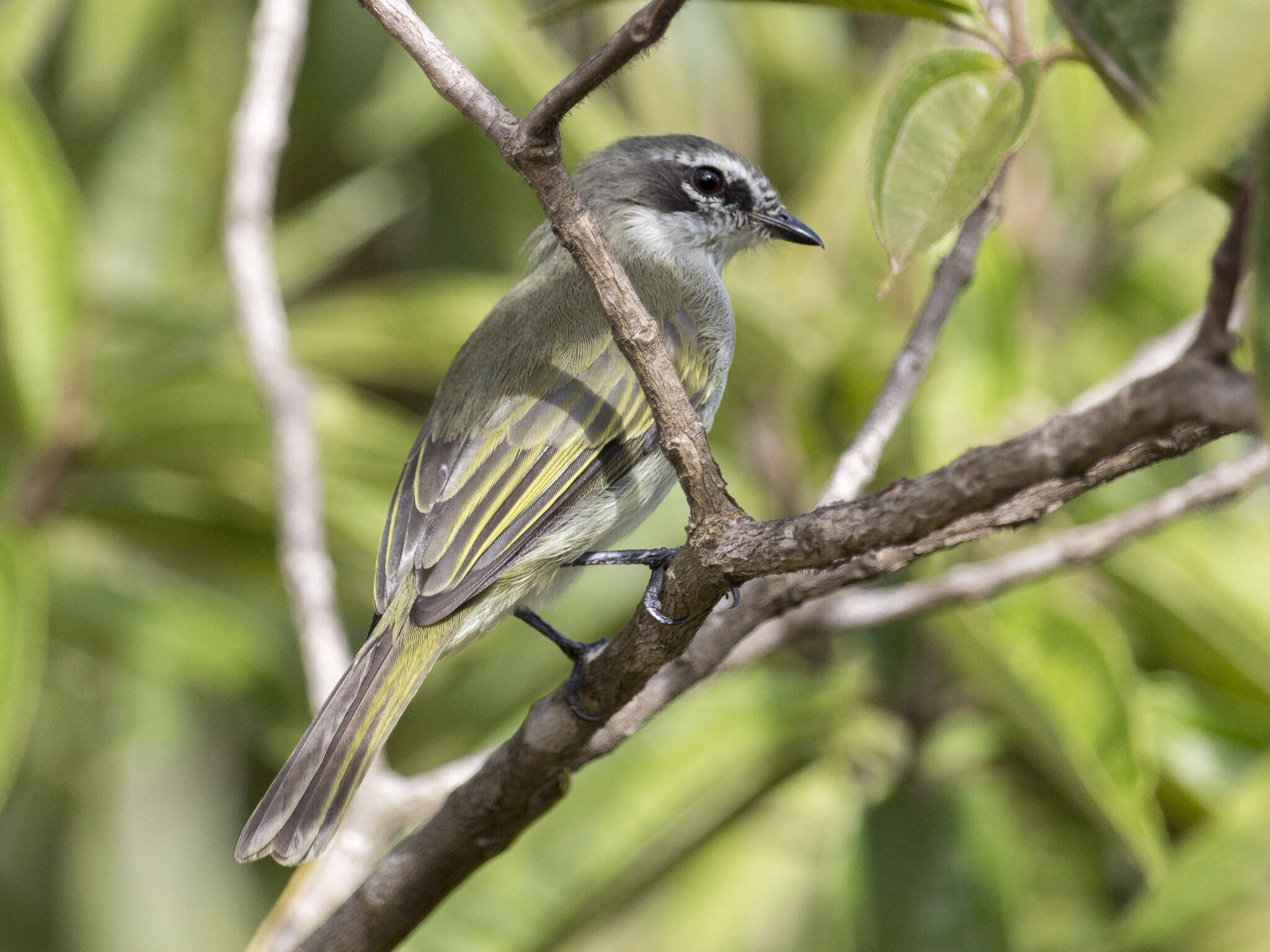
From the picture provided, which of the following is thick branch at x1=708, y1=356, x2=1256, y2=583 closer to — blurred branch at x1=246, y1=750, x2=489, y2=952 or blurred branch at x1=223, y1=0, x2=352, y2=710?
blurred branch at x1=246, y1=750, x2=489, y2=952

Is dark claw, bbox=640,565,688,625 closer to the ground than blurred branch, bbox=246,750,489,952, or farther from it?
farther from it

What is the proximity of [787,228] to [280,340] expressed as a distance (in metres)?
1.17

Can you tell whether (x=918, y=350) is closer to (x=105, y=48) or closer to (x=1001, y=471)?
(x=1001, y=471)

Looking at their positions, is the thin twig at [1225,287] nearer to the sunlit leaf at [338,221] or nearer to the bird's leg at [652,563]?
the bird's leg at [652,563]

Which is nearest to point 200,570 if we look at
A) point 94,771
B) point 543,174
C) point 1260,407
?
point 94,771

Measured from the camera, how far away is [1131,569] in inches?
109

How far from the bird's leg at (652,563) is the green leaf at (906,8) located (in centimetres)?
66

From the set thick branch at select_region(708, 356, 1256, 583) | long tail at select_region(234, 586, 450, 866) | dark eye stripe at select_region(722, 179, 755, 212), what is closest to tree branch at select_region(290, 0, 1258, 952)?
thick branch at select_region(708, 356, 1256, 583)

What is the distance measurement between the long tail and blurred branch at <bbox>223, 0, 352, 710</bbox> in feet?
1.09

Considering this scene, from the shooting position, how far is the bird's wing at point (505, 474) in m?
2.10

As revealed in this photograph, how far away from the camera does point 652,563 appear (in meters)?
2.09

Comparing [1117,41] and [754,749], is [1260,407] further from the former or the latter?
[754,749]

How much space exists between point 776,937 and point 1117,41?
2.86 m

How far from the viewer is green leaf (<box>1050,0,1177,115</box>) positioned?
1312 mm
